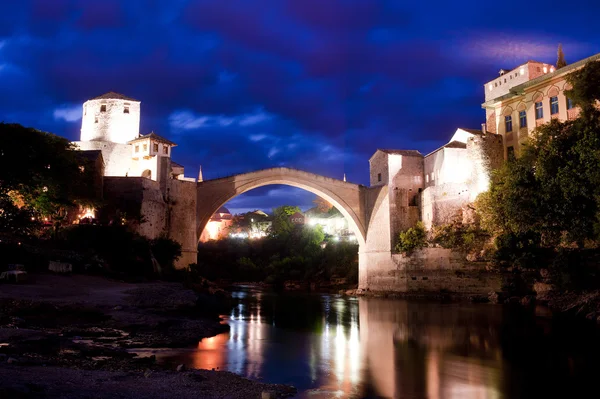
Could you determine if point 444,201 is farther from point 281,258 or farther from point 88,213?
point 281,258

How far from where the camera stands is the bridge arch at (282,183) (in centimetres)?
2514

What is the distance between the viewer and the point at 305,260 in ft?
123

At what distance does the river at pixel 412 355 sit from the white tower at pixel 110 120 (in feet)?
64.8

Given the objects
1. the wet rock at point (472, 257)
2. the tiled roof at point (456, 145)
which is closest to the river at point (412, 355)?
the wet rock at point (472, 257)

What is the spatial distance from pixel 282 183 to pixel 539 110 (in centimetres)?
1339

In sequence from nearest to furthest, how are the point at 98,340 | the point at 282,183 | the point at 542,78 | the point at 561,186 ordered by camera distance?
the point at 98,340 < the point at 561,186 < the point at 542,78 < the point at 282,183

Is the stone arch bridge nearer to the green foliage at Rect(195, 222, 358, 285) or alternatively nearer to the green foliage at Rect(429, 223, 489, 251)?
the green foliage at Rect(429, 223, 489, 251)

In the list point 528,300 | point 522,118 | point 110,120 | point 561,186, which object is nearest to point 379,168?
point 522,118

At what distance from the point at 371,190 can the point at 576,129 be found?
543 inches

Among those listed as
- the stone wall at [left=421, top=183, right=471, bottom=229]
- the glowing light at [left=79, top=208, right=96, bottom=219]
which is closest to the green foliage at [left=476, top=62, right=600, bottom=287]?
the stone wall at [left=421, top=183, right=471, bottom=229]

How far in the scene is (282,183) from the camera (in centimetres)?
2744

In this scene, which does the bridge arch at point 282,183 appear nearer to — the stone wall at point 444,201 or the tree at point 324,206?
the stone wall at point 444,201

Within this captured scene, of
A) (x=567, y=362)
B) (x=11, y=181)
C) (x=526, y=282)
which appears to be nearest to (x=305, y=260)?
(x=526, y=282)

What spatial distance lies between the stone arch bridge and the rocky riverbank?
479 inches
